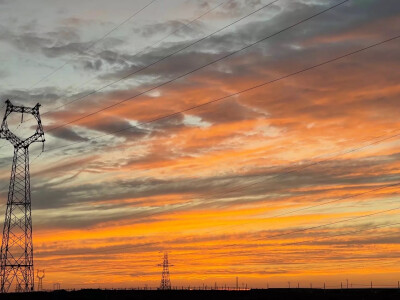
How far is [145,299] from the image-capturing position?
112812 millimetres

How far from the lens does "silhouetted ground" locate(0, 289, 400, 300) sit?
90.2 metres

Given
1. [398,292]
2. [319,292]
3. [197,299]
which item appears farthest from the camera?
[197,299]

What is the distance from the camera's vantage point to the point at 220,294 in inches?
4131

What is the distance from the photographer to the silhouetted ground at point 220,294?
9019 cm

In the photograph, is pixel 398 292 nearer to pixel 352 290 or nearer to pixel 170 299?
pixel 352 290

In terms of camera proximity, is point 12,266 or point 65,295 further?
point 65,295

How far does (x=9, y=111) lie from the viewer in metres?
103

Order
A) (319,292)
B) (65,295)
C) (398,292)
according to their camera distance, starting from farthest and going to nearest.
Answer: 1. (65,295)
2. (319,292)
3. (398,292)

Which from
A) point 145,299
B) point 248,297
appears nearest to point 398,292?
point 248,297

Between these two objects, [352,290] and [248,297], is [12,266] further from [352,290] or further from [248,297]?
[352,290]

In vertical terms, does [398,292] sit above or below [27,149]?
below

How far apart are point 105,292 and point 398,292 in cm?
5701

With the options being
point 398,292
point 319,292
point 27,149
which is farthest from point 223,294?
point 27,149

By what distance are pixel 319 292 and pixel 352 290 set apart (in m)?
6.59
